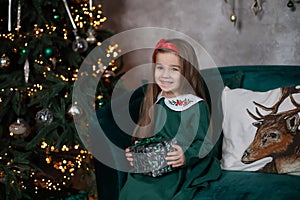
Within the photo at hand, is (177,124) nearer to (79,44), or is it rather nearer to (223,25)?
(79,44)

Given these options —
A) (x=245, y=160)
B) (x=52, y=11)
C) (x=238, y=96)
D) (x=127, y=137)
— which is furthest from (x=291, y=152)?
(x=52, y=11)

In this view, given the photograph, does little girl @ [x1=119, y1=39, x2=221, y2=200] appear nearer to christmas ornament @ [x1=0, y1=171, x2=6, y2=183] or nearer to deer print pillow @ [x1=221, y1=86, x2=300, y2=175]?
deer print pillow @ [x1=221, y1=86, x2=300, y2=175]

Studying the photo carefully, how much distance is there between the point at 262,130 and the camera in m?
2.04

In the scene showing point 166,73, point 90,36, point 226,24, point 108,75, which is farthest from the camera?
point 226,24

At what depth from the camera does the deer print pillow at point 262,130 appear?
1974 millimetres

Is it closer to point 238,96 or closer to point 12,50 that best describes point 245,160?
point 238,96

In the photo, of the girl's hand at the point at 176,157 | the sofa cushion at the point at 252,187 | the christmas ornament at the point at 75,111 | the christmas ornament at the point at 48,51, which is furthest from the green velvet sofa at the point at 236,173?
the christmas ornament at the point at 48,51

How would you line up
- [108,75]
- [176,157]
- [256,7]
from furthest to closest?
[256,7] < [108,75] < [176,157]

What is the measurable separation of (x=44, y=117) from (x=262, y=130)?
1.01 m

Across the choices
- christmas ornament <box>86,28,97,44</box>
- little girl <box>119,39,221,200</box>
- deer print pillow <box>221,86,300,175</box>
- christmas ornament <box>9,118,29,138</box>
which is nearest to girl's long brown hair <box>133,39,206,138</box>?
little girl <box>119,39,221,200</box>

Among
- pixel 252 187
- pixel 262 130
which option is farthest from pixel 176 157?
pixel 262 130

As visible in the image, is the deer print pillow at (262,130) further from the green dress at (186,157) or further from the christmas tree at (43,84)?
the christmas tree at (43,84)

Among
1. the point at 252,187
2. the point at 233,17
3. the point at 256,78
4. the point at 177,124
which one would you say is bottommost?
the point at 252,187

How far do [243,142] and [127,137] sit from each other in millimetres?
492
